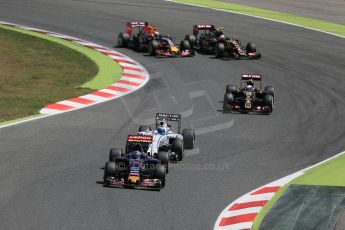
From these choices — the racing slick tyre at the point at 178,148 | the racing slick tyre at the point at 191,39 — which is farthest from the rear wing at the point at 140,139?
the racing slick tyre at the point at 191,39

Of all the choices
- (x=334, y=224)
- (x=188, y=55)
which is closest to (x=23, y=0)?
(x=188, y=55)

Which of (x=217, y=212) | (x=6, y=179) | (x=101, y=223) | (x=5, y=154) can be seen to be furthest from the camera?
(x=5, y=154)

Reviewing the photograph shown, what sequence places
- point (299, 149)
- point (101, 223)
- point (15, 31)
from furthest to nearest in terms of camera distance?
point (15, 31)
point (299, 149)
point (101, 223)

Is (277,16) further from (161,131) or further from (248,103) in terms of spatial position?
(161,131)

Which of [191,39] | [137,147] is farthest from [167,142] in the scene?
[191,39]

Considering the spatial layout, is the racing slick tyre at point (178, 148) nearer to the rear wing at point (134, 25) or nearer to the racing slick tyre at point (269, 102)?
the racing slick tyre at point (269, 102)

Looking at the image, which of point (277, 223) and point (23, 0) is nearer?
point (277, 223)

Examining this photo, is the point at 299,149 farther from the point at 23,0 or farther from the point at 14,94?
the point at 23,0

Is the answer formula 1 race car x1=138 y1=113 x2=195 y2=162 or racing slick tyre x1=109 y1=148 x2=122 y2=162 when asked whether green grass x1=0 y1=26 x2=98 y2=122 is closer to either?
formula 1 race car x1=138 y1=113 x2=195 y2=162

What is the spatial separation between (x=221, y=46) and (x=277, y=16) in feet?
46.1

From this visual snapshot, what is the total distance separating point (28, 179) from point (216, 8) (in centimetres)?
3599

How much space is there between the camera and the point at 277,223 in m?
19.2

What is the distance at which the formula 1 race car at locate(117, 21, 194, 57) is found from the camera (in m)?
41.9

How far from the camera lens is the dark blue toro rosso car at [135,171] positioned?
21797 millimetres
